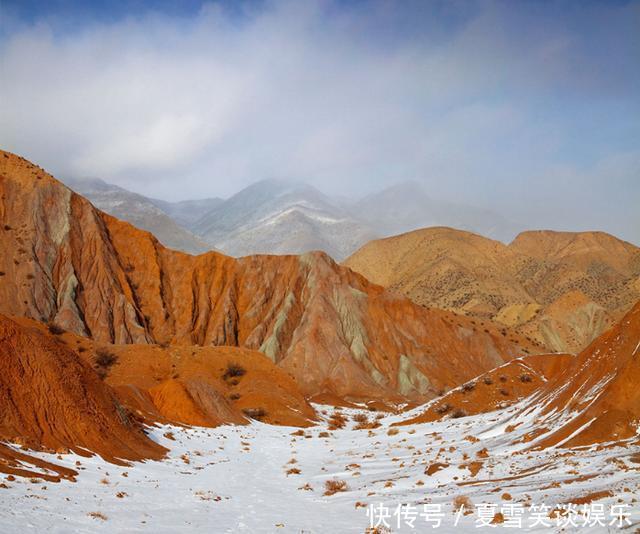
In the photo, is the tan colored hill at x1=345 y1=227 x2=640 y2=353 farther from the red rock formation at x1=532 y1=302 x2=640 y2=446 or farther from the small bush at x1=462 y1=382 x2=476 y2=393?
the red rock formation at x1=532 y1=302 x2=640 y2=446

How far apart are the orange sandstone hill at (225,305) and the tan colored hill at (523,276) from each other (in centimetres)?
1559

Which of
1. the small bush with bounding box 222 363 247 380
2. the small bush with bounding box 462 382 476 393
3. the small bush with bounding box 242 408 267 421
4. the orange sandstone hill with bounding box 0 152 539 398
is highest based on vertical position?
the orange sandstone hill with bounding box 0 152 539 398

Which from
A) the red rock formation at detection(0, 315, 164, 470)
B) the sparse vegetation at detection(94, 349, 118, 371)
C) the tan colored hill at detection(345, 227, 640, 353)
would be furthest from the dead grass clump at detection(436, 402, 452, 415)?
the tan colored hill at detection(345, 227, 640, 353)

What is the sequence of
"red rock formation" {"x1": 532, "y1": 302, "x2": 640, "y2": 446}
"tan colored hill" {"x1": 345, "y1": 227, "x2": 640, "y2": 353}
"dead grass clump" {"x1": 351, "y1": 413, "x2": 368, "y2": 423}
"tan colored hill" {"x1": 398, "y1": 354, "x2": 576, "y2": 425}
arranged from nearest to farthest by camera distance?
"red rock formation" {"x1": 532, "y1": 302, "x2": 640, "y2": 446} < "tan colored hill" {"x1": 398, "y1": 354, "x2": 576, "y2": 425} < "dead grass clump" {"x1": 351, "y1": 413, "x2": 368, "y2": 423} < "tan colored hill" {"x1": 345, "y1": 227, "x2": 640, "y2": 353}

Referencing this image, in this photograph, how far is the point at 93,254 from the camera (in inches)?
2889

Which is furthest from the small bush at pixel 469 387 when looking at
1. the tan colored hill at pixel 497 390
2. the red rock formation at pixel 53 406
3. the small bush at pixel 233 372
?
the red rock formation at pixel 53 406

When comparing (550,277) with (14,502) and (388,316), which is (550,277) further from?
(14,502)

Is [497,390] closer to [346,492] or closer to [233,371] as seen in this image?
[233,371]

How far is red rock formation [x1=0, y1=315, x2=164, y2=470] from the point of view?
1983cm

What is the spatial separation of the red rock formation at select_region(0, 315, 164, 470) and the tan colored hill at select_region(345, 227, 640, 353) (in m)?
79.2

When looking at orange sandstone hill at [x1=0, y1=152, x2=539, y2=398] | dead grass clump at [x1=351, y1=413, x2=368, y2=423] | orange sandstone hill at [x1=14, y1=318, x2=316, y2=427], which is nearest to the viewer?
orange sandstone hill at [x1=14, y1=318, x2=316, y2=427]

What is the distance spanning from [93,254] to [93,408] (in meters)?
53.7

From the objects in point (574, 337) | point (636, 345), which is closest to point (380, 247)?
point (574, 337)

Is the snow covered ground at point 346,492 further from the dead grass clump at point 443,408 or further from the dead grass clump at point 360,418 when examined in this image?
the dead grass clump at point 360,418
